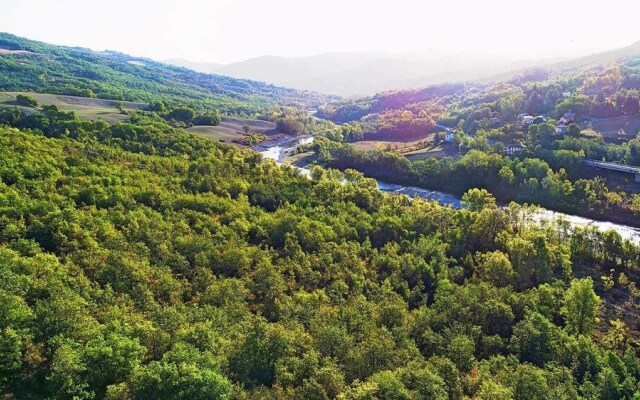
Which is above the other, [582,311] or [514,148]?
[514,148]

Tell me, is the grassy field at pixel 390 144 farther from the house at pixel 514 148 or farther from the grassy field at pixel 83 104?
the grassy field at pixel 83 104

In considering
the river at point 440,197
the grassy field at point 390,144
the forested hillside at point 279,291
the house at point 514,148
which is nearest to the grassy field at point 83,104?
the river at point 440,197

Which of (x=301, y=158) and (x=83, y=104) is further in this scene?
(x=301, y=158)

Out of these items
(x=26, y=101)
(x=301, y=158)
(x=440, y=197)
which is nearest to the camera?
(x=440, y=197)

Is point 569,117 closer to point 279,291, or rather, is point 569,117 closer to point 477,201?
point 477,201

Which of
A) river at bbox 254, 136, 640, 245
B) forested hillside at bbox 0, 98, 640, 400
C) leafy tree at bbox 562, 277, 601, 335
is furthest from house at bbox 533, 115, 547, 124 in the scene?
leafy tree at bbox 562, 277, 601, 335

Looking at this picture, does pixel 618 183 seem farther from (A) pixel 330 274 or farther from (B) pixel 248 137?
(B) pixel 248 137

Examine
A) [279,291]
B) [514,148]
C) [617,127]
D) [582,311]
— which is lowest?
[582,311]

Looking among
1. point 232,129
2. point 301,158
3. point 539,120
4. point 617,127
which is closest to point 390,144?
point 301,158
